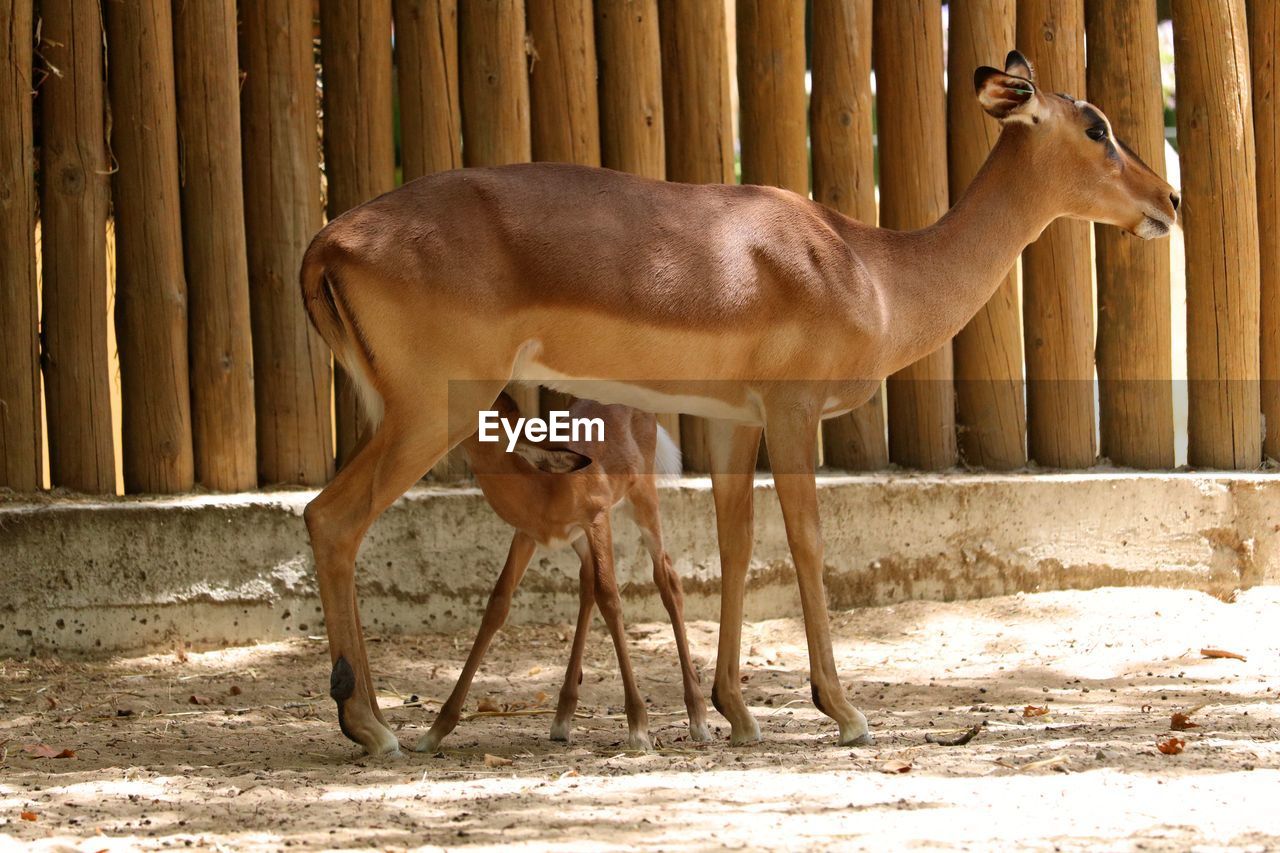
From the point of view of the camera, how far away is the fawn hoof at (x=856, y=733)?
5367mm

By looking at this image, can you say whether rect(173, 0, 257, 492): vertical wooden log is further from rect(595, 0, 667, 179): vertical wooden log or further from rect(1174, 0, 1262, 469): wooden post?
rect(1174, 0, 1262, 469): wooden post

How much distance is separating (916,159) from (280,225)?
3219 millimetres

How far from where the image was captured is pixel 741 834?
3.99 meters

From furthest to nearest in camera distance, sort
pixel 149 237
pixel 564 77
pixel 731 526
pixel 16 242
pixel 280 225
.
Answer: pixel 564 77, pixel 280 225, pixel 149 237, pixel 16 242, pixel 731 526

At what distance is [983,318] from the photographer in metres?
7.91

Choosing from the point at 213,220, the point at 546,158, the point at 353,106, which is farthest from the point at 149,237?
the point at 546,158

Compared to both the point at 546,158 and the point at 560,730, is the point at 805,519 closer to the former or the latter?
the point at 560,730

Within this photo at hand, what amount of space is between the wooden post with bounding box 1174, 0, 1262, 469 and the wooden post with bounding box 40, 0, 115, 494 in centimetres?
553

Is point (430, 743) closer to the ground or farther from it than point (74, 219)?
closer to the ground

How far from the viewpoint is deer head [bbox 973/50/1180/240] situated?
232 inches

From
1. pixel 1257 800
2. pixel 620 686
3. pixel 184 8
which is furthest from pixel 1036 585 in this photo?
pixel 184 8

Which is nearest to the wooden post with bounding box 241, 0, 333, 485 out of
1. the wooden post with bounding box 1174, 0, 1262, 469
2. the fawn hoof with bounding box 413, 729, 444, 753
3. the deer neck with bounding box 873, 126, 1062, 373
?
the fawn hoof with bounding box 413, 729, 444, 753

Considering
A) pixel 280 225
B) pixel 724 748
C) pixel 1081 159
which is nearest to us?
pixel 724 748

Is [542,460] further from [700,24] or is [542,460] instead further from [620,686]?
[700,24]
